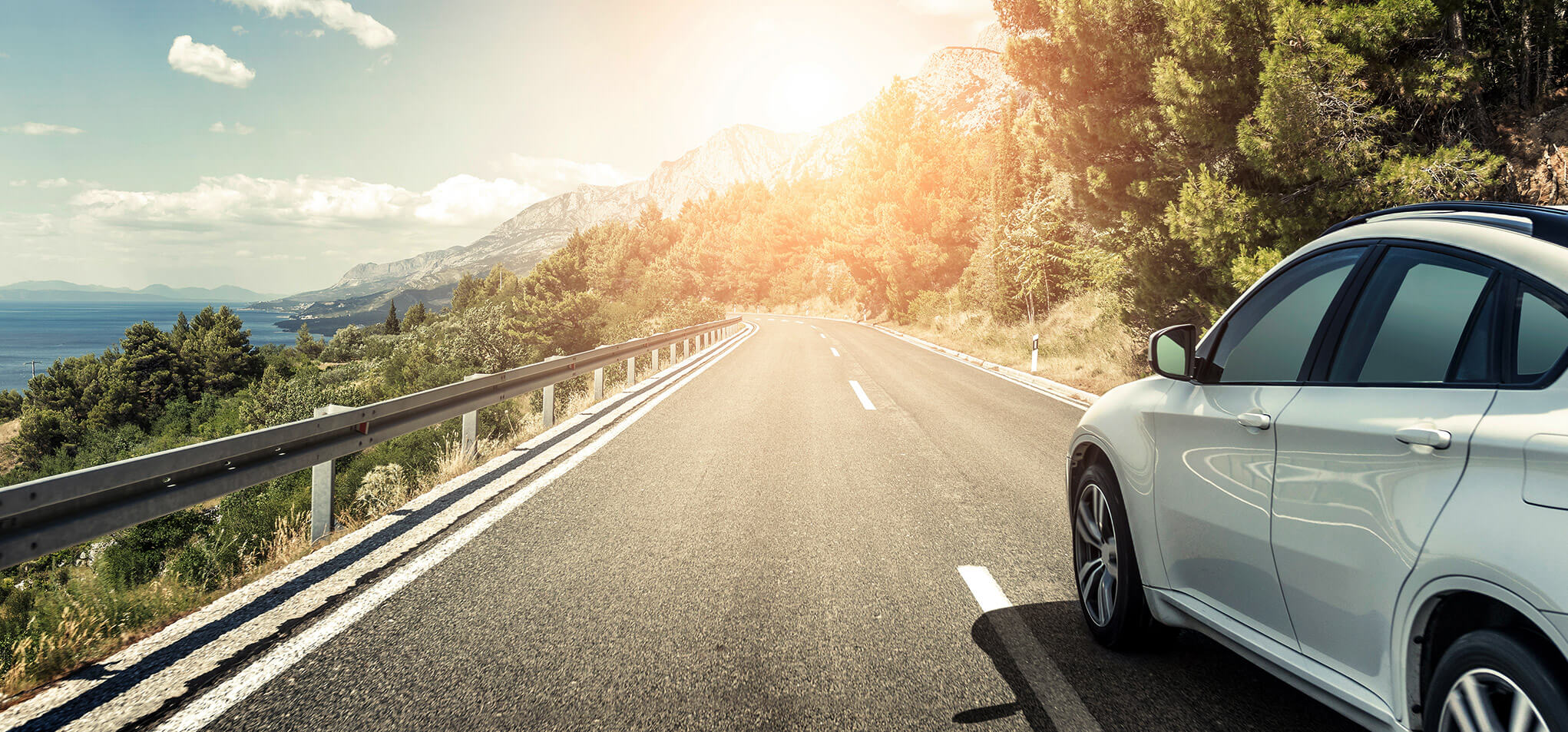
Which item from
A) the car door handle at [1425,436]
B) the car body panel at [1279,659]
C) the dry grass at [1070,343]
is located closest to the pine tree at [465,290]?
the dry grass at [1070,343]

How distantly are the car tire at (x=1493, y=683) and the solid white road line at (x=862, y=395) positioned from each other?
9128 mm

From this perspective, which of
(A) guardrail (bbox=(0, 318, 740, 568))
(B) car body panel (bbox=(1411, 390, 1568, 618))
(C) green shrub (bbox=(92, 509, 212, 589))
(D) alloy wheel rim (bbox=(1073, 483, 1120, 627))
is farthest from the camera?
(C) green shrub (bbox=(92, 509, 212, 589))

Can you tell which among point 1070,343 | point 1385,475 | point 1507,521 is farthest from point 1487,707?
point 1070,343

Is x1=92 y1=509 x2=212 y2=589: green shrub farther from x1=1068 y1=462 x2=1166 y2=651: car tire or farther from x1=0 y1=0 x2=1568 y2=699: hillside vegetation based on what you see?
x1=1068 y1=462 x2=1166 y2=651: car tire

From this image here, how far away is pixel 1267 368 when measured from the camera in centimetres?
271

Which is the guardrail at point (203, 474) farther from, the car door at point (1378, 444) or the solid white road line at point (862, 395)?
the solid white road line at point (862, 395)

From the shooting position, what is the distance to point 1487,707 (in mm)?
1589

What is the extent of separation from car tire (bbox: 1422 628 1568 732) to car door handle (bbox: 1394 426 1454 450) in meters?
0.40

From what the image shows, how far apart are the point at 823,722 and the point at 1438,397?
2039mm

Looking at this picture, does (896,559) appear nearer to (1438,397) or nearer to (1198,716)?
(1198,716)

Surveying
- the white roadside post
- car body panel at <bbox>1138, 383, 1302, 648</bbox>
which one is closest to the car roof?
car body panel at <bbox>1138, 383, 1302, 648</bbox>

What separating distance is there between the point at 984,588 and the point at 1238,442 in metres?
1.78

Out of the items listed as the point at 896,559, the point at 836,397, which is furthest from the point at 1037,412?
the point at 896,559

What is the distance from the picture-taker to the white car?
154 centimetres
